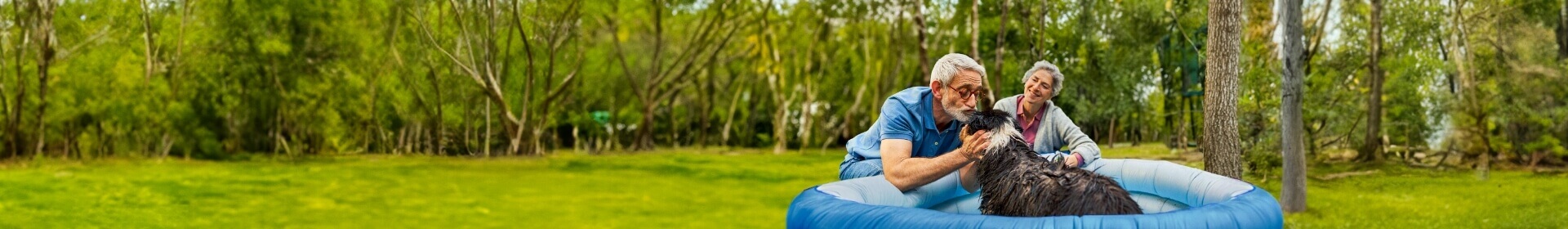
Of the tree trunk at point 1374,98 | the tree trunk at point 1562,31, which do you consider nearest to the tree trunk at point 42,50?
the tree trunk at point 1374,98

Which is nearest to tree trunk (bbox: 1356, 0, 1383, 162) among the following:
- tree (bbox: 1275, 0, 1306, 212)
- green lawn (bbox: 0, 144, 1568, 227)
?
green lawn (bbox: 0, 144, 1568, 227)

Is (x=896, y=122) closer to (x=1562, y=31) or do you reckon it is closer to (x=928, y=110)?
(x=928, y=110)

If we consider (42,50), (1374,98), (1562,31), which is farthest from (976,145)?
(42,50)

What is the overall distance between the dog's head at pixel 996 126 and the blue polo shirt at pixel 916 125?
142 mm

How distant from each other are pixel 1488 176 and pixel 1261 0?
1.60 m

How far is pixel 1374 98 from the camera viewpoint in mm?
4699

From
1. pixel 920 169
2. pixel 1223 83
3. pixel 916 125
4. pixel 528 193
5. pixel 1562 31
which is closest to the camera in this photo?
pixel 920 169

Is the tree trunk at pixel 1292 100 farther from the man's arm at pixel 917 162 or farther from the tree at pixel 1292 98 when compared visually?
the man's arm at pixel 917 162

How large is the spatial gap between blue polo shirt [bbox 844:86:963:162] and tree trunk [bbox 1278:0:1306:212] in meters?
2.16

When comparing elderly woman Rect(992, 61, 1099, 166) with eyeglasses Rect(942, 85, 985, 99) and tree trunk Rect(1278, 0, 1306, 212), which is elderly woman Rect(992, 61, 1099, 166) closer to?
eyeglasses Rect(942, 85, 985, 99)

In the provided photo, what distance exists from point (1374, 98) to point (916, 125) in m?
3.68

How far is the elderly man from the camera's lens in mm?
1679

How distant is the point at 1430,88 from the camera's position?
15.3 feet

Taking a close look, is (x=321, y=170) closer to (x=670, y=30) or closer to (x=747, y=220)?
(x=670, y=30)
